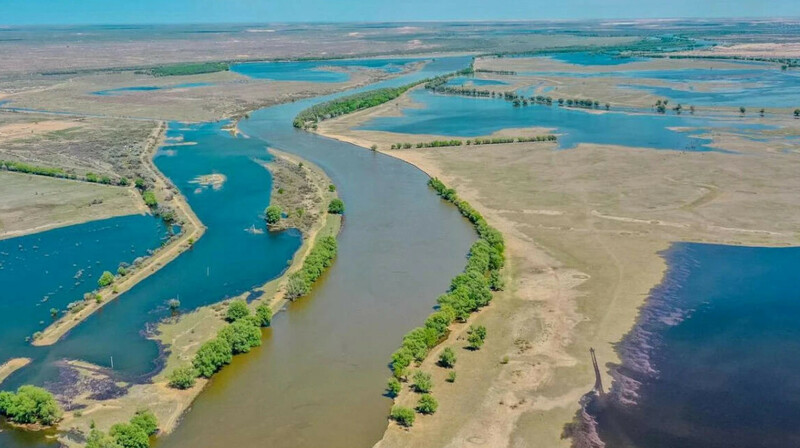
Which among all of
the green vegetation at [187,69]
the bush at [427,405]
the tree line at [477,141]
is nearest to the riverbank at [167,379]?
the bush at [427,405]

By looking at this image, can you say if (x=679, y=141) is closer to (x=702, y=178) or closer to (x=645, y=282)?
(x=702, y=178)

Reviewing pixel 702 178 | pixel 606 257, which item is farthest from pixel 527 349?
pixel 702 178

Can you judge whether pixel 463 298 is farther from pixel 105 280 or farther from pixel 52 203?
pixel 52 203

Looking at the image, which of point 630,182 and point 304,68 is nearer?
point 630,182

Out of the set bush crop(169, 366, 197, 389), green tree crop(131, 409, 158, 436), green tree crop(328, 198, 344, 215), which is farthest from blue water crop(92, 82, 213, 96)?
green tree crop(131, 409, 158, 436)

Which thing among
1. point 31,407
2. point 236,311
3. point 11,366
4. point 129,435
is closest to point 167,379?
point 129,435

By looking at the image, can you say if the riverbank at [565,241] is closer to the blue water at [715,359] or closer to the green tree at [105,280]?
the blue water at [715,359]
